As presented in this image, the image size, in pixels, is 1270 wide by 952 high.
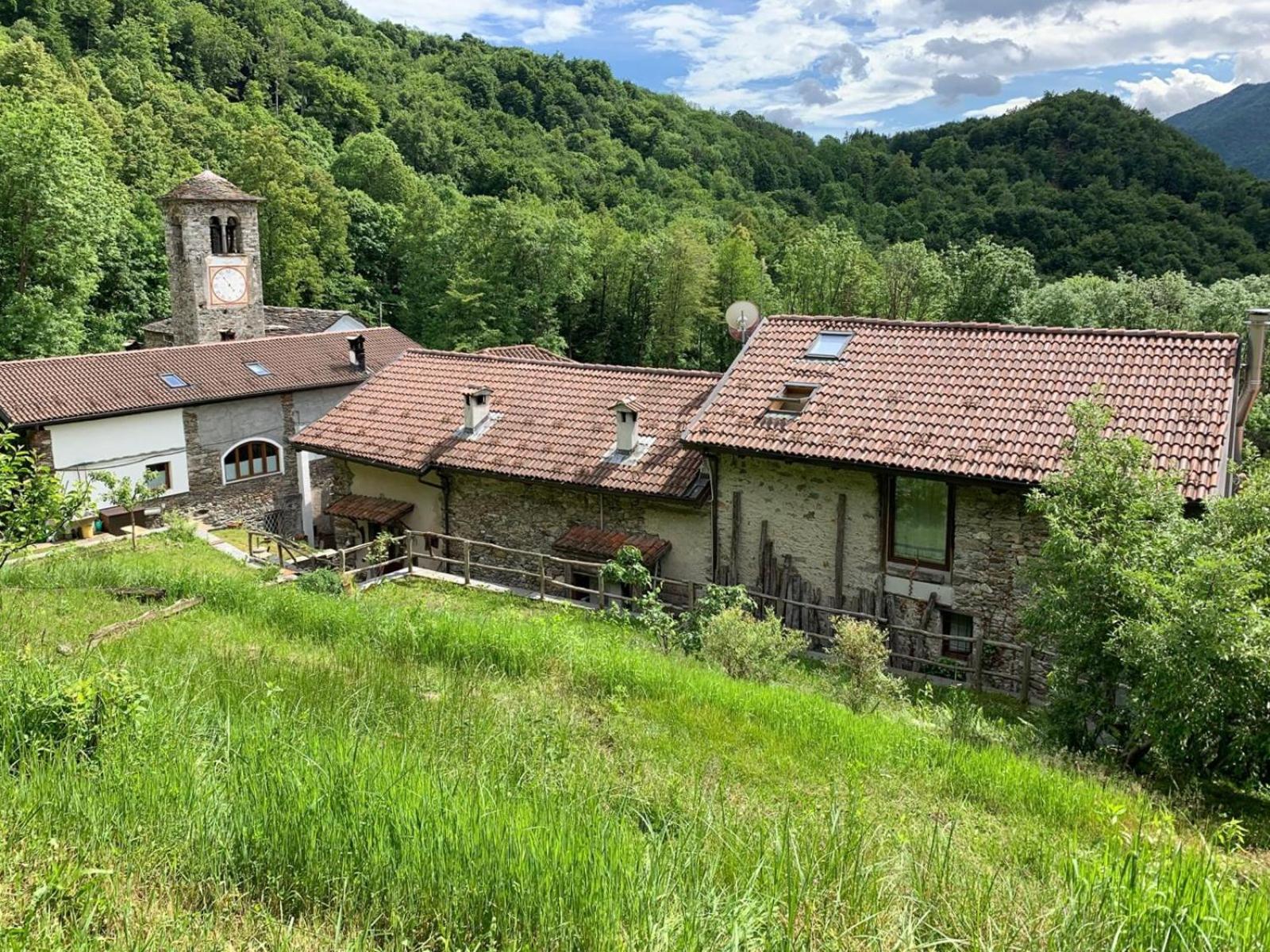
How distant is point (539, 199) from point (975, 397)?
65000 mm

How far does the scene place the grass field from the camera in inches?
117

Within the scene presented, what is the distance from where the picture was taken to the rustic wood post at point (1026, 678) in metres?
12.6

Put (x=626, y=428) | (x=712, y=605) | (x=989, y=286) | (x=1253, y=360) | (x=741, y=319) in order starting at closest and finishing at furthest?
1. (x=712, y=605)
2. (x=1253, y=360)
3. (x=626, y=428)
4. (x=741, y=319)
5. (x=989, y=286)

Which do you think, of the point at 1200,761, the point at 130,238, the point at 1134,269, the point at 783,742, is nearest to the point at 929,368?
the point at 1200,761

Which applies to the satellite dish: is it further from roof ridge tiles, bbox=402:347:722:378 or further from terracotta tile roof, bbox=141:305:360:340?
terracotta tile roof, bbox=141:305:360:340

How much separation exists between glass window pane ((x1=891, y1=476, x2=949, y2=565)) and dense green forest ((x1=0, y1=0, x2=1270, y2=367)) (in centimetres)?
2992

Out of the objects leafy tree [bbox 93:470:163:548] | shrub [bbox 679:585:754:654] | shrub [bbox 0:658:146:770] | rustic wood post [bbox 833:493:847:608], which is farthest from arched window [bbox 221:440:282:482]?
shrub [bbox 0:658:146:770]

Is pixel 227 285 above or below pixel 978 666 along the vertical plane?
above

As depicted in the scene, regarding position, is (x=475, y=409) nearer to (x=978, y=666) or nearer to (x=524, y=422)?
(x=524, y=422)

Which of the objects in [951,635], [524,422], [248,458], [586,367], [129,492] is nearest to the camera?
[951,635]

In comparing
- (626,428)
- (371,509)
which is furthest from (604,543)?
(371,509)

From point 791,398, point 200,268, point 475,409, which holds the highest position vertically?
point 200,268

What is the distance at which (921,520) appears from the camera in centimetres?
1447

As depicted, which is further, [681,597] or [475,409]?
[475,409]
